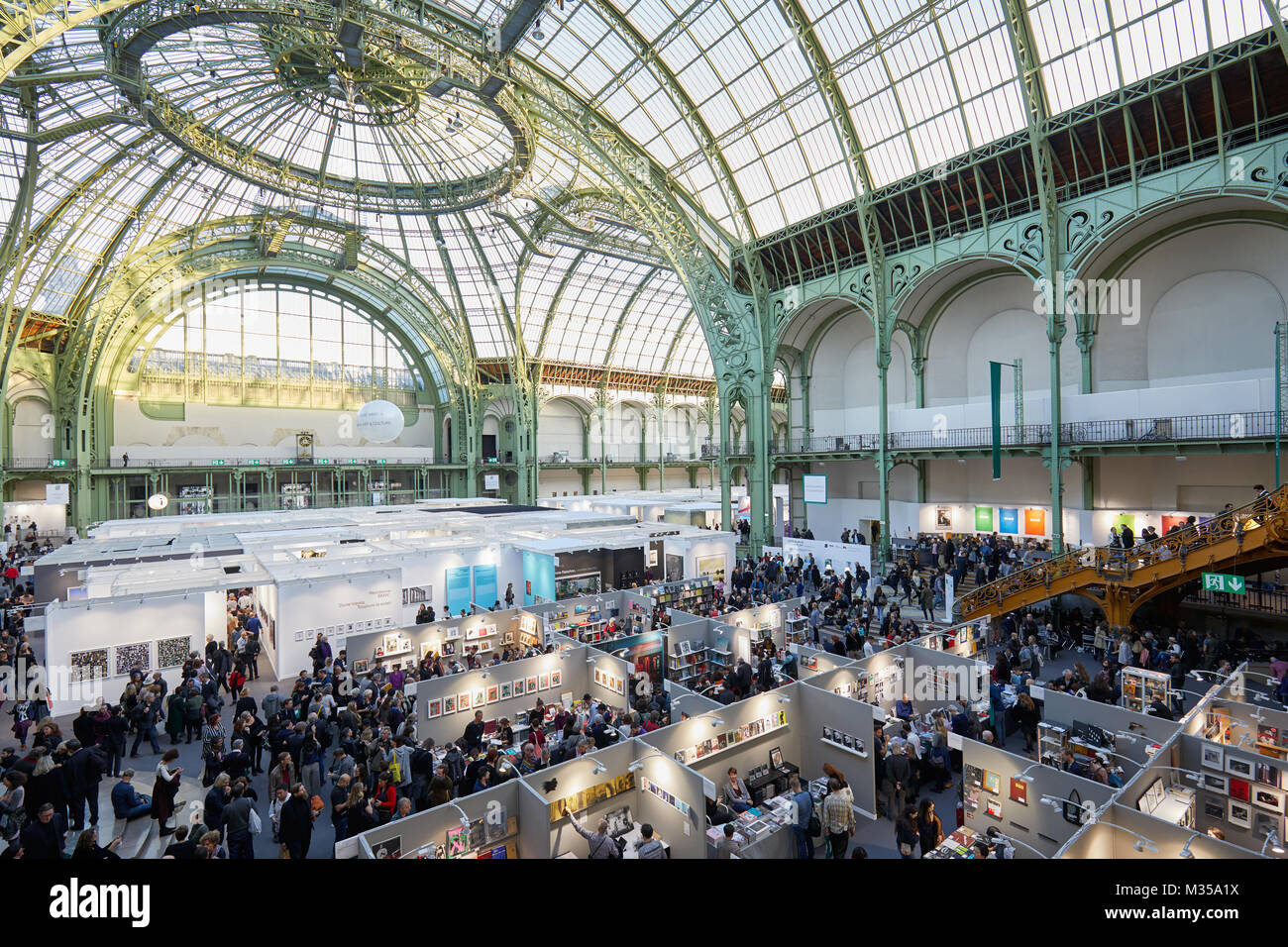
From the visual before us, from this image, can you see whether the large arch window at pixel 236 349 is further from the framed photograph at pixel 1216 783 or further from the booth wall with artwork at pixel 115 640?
the framed photograph at pixel 1216 783

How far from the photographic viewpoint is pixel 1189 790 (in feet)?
31.4

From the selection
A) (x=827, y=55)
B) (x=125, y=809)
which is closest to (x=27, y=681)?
(x=125, y=809)

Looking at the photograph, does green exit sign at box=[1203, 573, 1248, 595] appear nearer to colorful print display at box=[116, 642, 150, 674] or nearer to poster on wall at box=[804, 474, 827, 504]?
poster on wall at box=[804, 474, 827, 504]

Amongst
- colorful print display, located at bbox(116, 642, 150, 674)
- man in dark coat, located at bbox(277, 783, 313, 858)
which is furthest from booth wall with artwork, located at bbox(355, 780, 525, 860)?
colorful print display, located at bbox(116, 642, 150, 674)

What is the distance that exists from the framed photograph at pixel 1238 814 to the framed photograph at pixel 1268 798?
158 mm

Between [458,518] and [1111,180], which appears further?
[458,518]

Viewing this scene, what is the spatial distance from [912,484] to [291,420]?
4307cm

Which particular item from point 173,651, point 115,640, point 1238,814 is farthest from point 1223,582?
point 115,640

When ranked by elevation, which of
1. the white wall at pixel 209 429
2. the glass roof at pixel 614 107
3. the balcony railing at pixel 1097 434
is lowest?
the balcony railing at pixel 1097 434

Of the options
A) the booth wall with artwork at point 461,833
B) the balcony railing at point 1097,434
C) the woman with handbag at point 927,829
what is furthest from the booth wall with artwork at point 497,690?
the balcony railing at point 1097,434

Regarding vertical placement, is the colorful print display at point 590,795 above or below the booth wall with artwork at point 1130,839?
below

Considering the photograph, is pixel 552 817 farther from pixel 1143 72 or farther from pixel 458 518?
pixel 1143 72

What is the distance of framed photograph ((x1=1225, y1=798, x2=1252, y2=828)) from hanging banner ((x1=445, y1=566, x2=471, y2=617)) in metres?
19.9

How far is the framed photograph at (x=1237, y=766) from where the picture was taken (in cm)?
947
